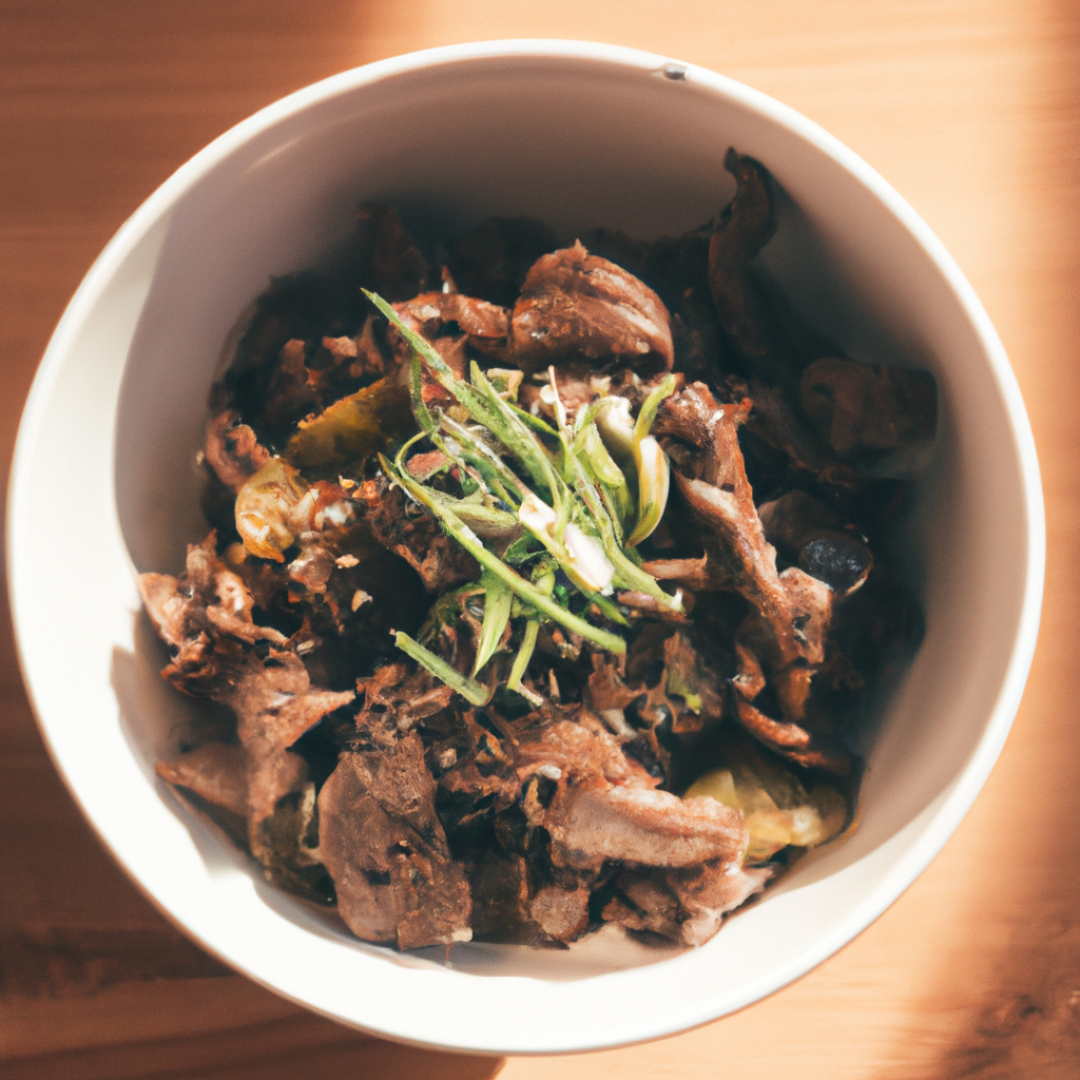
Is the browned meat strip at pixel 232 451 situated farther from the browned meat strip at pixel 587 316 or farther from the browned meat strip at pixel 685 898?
the browned meat strip at pixel 685 898

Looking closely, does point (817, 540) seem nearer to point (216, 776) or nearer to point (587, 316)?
point (587, 316)

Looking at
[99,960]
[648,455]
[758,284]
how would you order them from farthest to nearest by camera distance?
[99,960], [758,284], [648,455]

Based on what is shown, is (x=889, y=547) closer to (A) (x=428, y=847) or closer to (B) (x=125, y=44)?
(A) (x=428, y=847)

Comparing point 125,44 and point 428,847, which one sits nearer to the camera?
point 428,847

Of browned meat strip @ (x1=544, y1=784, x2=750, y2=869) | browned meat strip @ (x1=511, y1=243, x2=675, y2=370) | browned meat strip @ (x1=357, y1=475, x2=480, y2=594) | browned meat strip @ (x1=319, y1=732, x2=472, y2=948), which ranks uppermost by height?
browned meat strip @ (x1=511, y1=243, x2=675, y2=370)

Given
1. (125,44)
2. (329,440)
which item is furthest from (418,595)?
(125,44)

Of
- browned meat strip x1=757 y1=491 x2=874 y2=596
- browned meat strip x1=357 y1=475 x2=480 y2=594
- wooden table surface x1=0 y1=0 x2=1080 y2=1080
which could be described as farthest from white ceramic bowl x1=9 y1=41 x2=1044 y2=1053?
wooden table surface x1=0 y1=0 x2=1080 y2=1080

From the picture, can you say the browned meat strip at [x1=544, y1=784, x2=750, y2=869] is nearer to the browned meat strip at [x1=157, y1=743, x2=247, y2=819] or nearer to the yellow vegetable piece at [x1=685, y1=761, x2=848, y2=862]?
the yellow vegetable piece at [x1=685, y1=761, x2=848, y2=862]
